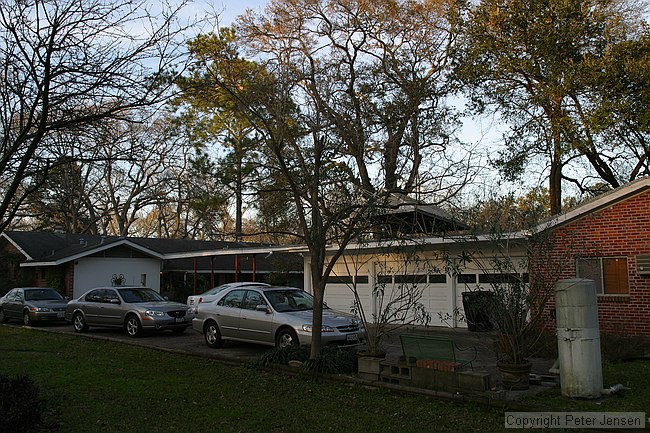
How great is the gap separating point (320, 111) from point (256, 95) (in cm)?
126

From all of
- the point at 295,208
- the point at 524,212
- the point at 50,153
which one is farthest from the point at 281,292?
the point at 50,153

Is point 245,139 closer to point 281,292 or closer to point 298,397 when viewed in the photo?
point 281,292

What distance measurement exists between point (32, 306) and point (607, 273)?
61.5 feet

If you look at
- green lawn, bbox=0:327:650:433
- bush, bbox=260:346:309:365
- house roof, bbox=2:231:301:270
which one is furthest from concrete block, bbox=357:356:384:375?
house roof, bbox=2:231:301:270

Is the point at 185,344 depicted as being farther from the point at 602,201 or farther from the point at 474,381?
the point at 602,201

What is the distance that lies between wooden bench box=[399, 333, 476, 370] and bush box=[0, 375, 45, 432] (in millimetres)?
5210

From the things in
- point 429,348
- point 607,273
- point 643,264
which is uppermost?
point 643,264

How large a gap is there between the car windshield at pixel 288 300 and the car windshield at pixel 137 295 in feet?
20.5

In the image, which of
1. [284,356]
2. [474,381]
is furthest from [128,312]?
[474,381]

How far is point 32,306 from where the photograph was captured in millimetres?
21453

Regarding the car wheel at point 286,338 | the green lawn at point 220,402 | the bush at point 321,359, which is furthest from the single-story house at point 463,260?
the green lawn at point 220,402

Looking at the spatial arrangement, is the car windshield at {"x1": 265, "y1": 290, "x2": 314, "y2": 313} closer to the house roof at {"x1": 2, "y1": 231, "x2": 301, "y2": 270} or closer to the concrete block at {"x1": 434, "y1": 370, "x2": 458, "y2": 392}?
the concrete block at {"x1": 434, "y1": 370, "x2": 458, "y2": 392}

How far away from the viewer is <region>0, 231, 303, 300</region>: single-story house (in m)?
27.8

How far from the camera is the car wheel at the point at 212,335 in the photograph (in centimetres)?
1461
